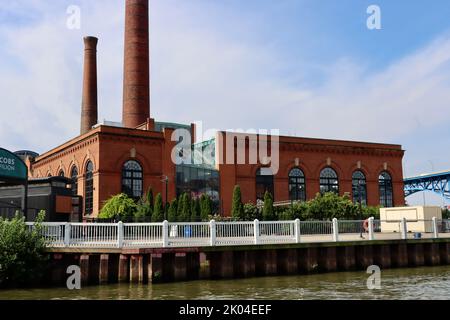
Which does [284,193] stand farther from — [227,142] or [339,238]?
[339,238]

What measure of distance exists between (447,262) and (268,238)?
11.4 m

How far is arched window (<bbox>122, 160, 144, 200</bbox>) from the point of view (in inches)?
1507

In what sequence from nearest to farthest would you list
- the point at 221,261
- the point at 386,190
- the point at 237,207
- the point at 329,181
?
1. the point at 221,261
2. the point at 237,207
3. the point at 329,181
4. the point at 386,190

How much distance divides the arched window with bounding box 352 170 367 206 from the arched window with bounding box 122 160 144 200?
68.7ft

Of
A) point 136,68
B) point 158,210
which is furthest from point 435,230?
point 136,68

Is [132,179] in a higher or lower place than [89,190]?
higher

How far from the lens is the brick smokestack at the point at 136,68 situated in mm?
45219

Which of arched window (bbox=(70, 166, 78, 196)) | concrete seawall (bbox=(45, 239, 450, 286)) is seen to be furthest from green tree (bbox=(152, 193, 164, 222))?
concrete seawall (bbox=(45, 239, 450, 286))

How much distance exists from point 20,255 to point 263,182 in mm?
27872

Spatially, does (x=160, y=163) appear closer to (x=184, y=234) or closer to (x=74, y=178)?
(x=74, y=178)

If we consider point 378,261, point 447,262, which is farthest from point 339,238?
point 447,262

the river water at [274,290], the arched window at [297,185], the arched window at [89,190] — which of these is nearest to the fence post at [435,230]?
the river water at [274,290]

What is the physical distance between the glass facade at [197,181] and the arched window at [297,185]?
24.6 feet

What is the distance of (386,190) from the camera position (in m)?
50.2
